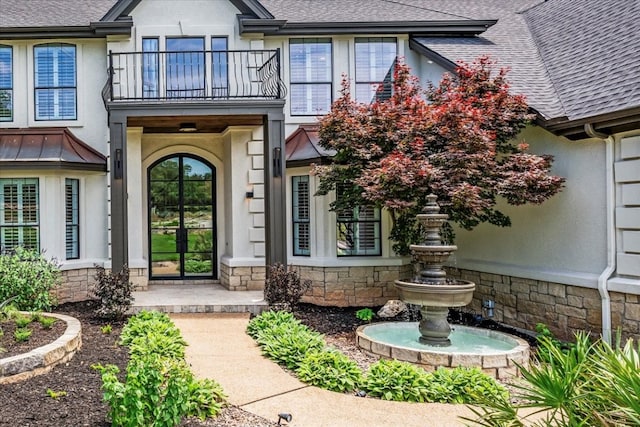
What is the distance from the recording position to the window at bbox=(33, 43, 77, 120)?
11.3 m

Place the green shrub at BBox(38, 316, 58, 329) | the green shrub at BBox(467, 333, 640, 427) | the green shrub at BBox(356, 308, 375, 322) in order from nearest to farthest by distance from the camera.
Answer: the green shrub at BBox(467, 333, 640, 427) → the green shrub at BBox(38, 316, 58, 329) → the green shrub at BBox(356, 308, 375, 322)

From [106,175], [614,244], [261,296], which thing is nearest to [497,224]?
[614,244]

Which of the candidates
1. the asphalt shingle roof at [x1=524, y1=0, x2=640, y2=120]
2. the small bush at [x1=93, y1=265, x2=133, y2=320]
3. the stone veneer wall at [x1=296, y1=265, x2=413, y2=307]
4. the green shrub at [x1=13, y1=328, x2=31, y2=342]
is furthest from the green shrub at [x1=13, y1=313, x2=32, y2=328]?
the asphalt shingle roof at [x1=524, y1=0, x2=640, y2=120]

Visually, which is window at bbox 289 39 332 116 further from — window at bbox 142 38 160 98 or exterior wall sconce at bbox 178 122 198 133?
window at bbox 142 38 160 98

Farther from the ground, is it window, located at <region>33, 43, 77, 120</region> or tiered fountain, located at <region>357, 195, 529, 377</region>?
window, located at <region>33, 43, 77, 120</region>

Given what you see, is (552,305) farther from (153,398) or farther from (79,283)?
(79,283)

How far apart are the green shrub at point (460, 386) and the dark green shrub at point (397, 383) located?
10 cm

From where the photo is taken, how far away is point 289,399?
5285 mm

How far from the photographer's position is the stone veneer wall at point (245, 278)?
11.2 m

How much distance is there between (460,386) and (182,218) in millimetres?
8785

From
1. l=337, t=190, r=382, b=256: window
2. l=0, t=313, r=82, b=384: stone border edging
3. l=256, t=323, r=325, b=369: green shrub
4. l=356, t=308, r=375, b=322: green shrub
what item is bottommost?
l=356, t=308, r=375, b=322: green shrub

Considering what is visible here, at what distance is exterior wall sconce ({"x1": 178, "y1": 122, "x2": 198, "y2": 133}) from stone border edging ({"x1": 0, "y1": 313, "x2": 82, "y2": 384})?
608 cm

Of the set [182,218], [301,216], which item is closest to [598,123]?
[301,216]

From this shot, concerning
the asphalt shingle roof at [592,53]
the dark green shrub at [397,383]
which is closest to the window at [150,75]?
the dark green shrub at [397,383]
